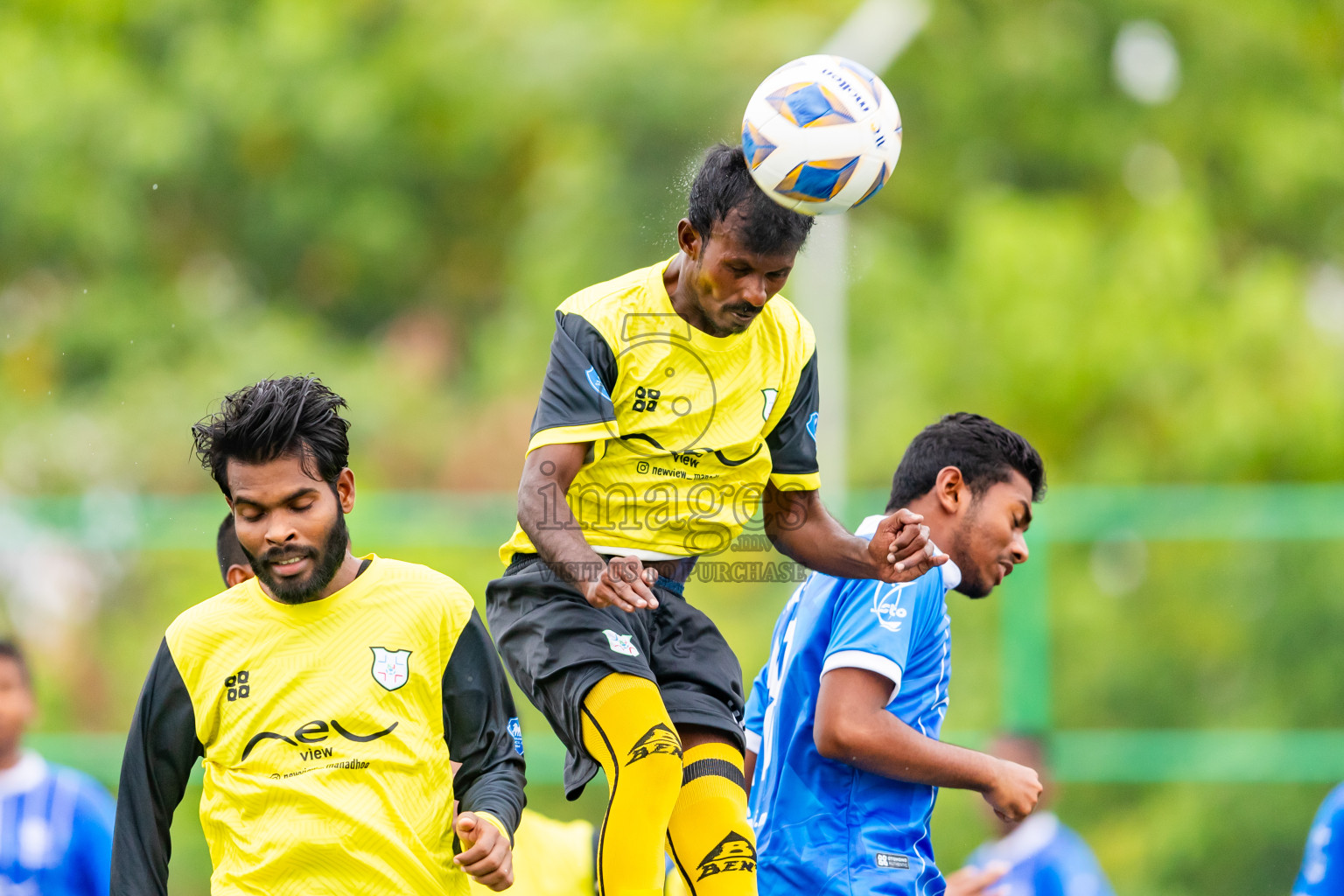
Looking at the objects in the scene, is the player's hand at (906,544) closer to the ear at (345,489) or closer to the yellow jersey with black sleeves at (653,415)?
the yellow jersey with black sleeves at (653,415)

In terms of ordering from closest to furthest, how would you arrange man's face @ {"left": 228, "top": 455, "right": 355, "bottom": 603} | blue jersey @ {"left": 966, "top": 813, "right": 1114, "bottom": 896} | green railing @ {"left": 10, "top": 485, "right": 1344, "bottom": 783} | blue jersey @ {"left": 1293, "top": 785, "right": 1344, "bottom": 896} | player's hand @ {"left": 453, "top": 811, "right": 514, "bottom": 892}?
player's hand @ {"left": 453, "top": 811, "right": 514, "bottom": 892} → man's face @ {"left": 228, "top": 455, "right": 355, "bottom": 603} → blue jersey @ {"left": 1293, "top": 785, "right": 1344, "bottom": 896} → blue jersey @ {"left": 966, "top": 813, "right": 1114, "bottom": 896} → green railing @ {"left": 10, "top": 485, "right": 1344, "bottom": 783}

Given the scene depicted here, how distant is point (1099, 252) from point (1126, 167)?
1.99m

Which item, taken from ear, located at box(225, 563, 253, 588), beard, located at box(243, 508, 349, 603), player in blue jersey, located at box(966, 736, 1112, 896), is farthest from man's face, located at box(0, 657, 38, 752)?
player in blue jersey, located at box(966, 736, 1112, 896)

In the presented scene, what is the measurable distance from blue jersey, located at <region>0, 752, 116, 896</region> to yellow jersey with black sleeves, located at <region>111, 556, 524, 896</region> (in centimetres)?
318

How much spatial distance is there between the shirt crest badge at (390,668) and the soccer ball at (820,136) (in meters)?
1.49

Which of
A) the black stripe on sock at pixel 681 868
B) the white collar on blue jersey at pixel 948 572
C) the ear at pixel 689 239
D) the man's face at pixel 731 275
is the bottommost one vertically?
the black stripe on sock at pixel 681 868

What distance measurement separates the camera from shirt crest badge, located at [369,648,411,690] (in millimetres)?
3807

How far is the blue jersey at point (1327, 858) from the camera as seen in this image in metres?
6.14

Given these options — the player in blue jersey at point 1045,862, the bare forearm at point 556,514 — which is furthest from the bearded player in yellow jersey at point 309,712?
the player in blue jersey at point 1045,862

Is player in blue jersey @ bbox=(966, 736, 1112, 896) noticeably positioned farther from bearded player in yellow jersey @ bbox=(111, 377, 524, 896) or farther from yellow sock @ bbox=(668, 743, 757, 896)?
bearded player in yellow jersey @ bbox=(111, 377, 524, 896)

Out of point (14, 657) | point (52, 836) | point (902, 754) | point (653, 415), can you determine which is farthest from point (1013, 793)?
point (14, 657)

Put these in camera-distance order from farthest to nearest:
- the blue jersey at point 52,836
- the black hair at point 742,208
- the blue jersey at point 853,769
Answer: the blue jersey at point 52,836
the blue jersey at point 853,769
the black hair at point 742,208

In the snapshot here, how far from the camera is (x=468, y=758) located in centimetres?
386

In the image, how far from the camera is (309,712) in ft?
12.3
